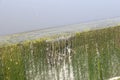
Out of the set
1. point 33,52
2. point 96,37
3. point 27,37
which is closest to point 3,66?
point 33,52

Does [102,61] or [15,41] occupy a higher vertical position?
[15,41]

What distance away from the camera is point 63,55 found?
11.0 feet

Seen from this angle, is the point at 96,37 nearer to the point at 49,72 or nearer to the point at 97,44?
the point at 97,44

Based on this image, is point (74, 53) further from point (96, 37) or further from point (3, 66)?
point (3, 66)

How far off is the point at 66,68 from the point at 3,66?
0.71 meters

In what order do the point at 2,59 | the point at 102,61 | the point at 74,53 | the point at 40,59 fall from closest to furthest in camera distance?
the point at 2,59
the point at 40,59
the point at 74,53
the point at 102,61

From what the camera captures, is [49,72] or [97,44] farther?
[97,44]

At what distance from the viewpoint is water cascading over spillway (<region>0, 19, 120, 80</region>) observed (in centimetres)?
306

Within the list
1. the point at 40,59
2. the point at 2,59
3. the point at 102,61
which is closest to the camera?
the point at 2,59

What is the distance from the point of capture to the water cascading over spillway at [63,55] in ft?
10.1

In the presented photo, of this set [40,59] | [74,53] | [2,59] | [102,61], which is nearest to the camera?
[2,59]

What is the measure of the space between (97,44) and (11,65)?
1038mm

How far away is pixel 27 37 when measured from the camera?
3.43m

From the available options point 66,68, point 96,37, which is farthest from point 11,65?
point 96,37
